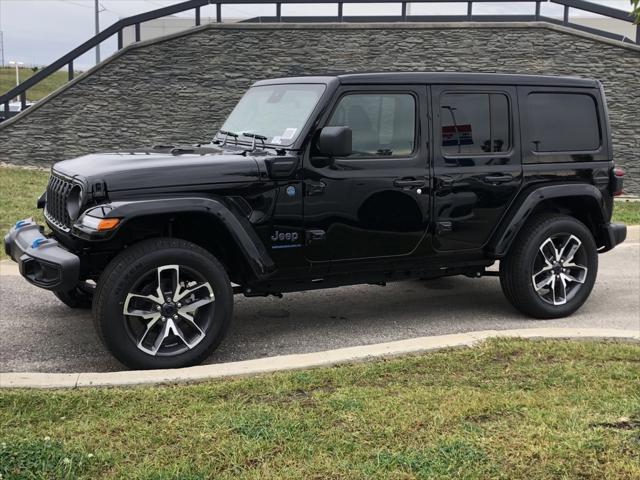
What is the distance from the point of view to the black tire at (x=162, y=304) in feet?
13.7

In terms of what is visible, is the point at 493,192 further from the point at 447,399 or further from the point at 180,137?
the point at 180,137

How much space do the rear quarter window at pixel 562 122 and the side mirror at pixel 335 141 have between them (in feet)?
5.96

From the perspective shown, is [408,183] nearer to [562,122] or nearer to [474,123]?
[474,123]

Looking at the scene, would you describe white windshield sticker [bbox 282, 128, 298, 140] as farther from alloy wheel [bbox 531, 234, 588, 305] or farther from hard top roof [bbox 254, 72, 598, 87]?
alloy wheel [bbox 531, 234, 588, 305]

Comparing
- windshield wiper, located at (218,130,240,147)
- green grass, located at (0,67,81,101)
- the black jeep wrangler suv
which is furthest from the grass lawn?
green grass, located at (0,67,81,101)

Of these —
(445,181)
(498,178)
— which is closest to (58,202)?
(445,181)

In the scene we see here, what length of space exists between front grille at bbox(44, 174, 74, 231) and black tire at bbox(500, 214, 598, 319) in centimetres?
346

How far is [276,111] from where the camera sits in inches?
203

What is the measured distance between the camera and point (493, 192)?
5.39 metres

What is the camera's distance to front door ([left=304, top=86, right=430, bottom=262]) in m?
4.79

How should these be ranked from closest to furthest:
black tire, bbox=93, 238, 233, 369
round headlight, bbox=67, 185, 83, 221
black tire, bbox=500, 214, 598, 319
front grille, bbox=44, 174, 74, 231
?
black tire, bbox=93, 238, 233, 369 < round headlight, bbox=67, 185, 83, 221 < front grille, bbox=44, 174, 74, 231 < black tire, bbox=500, 214, 598, 319

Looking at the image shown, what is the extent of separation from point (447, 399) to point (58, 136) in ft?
51.1

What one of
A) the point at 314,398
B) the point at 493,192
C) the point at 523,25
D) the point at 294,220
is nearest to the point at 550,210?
the point at 493,192

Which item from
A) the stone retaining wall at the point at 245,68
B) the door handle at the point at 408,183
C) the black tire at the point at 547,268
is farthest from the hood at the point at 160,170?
the stone retaining wall at the point at 245,68
